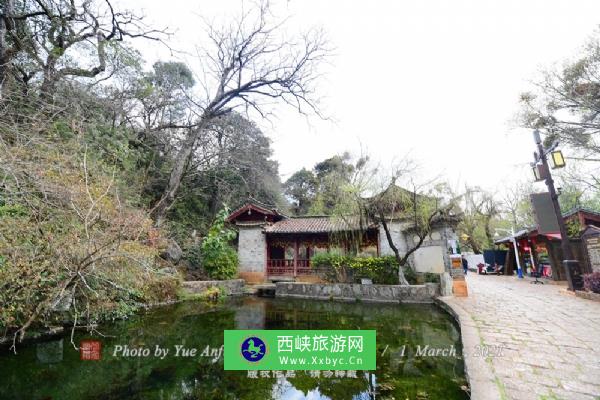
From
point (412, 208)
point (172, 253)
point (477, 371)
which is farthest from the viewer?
point (172, 253)

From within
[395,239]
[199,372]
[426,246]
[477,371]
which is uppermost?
[395,239]

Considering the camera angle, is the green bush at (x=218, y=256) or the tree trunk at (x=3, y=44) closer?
the tree trunk at (x=3, y=44)

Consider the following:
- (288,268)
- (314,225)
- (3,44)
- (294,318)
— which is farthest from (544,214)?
(3,44)

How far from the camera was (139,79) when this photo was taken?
11672mm

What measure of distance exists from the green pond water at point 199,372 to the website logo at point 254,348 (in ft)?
1.11

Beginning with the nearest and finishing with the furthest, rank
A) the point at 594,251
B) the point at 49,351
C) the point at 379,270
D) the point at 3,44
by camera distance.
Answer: the point at 49,351 < the point at 3,44 < the point at 594,251 < the point at 379,270

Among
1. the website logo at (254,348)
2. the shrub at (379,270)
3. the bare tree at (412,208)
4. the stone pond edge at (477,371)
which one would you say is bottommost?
the stone pond edge at (477,371)

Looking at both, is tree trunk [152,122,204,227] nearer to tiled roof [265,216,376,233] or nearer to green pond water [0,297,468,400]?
tiled roof [265,216,376,233]

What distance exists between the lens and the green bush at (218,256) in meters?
12.8

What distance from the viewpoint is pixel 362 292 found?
425 inches

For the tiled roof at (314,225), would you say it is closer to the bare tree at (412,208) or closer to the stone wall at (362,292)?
the bare tree at (412,208)

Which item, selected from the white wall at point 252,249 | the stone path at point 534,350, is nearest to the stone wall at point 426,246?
the stone path at point 534,350

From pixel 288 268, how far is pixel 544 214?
11014 millimetres

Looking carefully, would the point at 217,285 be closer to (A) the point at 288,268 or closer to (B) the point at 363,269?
(A) the point at 288,268
